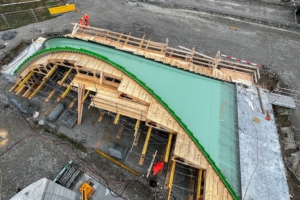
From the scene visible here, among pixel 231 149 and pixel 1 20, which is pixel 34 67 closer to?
pixel 1 20

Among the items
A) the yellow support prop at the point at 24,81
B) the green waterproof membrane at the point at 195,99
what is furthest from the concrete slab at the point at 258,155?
the yellow support prop at the point at 24,81

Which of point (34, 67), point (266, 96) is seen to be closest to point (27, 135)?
point (34, 67)

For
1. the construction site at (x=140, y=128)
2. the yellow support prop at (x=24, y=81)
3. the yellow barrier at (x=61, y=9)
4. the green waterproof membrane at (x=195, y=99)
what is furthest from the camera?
the yellow barrier at (x=61, y=9)

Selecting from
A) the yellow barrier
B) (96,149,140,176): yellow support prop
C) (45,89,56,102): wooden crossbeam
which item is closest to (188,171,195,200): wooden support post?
(96,149,140,176): yellow support prop

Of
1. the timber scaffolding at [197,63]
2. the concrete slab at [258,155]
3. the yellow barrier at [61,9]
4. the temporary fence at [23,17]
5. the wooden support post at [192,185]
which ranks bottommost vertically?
the wooden support post at [192,185]

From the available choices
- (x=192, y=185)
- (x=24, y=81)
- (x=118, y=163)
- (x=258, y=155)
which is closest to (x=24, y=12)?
(x=24, y=81)

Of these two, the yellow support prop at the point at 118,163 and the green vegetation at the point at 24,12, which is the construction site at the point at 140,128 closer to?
the yellow support prop at the point at 118,163

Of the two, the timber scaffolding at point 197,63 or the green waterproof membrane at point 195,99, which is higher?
the timber scaffolding at point 197,63
